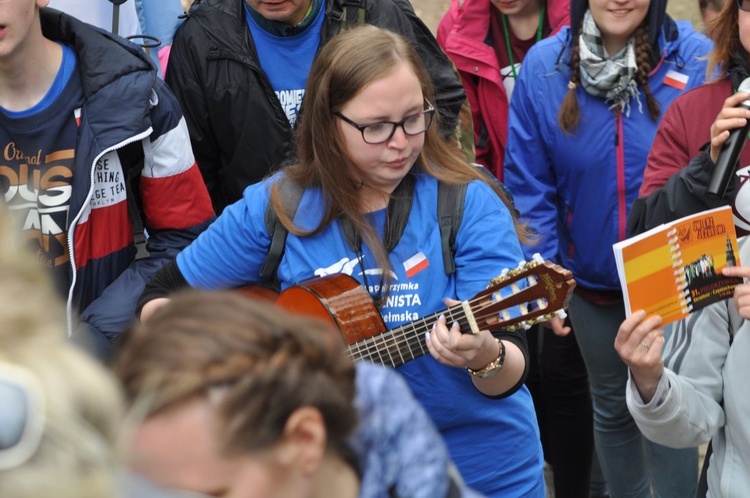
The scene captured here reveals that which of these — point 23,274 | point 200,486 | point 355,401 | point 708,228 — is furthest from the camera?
point 708,228

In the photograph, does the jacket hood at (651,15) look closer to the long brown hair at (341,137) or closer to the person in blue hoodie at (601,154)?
the person in blue hoodie at (601,154)

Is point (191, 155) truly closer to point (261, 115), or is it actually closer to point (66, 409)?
point (261, 115)

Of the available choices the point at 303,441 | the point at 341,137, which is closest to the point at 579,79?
the point at 341,137

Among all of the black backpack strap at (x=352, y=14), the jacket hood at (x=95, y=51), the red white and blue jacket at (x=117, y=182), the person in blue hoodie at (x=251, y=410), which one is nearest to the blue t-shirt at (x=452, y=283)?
the red white and blue jacket at (x=117, y=182)

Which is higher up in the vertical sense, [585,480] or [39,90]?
[39,90]

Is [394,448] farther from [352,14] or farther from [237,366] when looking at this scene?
[352,14]

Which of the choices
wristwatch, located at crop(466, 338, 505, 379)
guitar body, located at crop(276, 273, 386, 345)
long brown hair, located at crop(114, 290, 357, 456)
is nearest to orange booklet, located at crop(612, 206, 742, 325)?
wristwatch, located at crop(466, 338, 505, 379)

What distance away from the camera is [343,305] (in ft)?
9.25

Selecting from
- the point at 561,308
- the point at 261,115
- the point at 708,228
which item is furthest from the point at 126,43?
the point at 708,228

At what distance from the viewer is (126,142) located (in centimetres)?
330

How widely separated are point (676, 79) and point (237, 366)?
120 inches

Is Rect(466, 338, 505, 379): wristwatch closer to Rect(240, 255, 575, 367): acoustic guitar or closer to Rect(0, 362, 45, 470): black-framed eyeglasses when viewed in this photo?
Rect(240, 255, 575, 367): acoustic guitar

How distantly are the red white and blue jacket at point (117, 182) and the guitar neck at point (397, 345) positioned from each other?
85 centimetres

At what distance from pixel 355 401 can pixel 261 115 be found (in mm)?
2437
